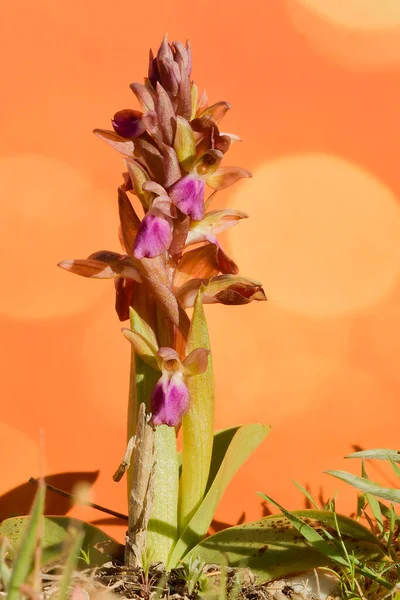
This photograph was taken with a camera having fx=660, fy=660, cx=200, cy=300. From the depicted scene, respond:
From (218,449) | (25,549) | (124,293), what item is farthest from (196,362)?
(25,549)

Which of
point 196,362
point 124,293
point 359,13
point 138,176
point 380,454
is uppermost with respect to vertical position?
point 359,13

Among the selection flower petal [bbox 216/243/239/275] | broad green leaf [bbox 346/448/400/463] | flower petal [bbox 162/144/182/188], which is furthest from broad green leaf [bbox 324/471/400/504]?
flower petal [bbox 162/144/182/188]

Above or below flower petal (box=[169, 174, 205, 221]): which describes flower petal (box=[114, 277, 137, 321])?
below

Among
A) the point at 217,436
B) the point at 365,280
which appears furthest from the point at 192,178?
the point at 365,280

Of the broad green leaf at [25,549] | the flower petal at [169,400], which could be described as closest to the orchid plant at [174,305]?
the flower petal at [169,400]

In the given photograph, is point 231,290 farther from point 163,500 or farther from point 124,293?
point 163,500

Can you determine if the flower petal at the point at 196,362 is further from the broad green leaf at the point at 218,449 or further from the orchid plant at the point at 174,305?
the broad green leaf at the point at 218,449

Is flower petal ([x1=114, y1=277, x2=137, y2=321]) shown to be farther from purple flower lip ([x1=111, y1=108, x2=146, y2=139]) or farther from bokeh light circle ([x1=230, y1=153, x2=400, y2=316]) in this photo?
bokeh light circle ([x1=230, y1=153, x2=400, y2=316])
